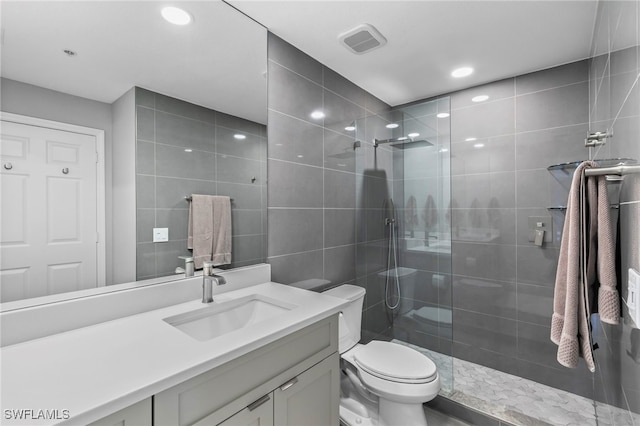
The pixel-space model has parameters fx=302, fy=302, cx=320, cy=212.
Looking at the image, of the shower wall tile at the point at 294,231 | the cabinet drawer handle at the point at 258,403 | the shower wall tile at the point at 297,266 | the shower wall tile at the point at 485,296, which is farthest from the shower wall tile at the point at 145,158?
the shower wall tile at the point at 485,296

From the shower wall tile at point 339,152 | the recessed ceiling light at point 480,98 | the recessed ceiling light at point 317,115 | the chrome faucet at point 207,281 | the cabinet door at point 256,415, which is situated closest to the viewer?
the cabinet door at point 256,415

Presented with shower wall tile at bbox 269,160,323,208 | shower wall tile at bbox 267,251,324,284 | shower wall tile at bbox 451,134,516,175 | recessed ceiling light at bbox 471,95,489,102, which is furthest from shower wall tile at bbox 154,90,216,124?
recessed ceiling light at bbox 471,95,489,102

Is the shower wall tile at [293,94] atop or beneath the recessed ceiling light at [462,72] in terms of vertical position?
beneath

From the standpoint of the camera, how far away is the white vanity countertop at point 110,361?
2.18 feet

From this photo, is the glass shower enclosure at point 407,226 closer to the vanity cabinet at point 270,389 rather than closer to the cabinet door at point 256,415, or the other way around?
the vanity cabinet at point 270,389

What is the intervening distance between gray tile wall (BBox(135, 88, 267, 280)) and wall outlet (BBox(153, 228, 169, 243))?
0.01 meters

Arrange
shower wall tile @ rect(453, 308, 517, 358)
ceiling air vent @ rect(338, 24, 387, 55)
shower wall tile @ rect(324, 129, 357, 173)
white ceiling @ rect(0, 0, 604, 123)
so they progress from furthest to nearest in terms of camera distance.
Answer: shower wall tile @ rect(453, 308, 517, 358), shower wall tile @ rect(324, 129, 357, 173), ceiling air vent @ rect(338, 24, 387, 55), white ceiling @ rect(0, 0, 604, 123)

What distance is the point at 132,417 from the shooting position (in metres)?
0.72

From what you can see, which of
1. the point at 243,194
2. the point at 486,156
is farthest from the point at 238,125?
the point at 486,156

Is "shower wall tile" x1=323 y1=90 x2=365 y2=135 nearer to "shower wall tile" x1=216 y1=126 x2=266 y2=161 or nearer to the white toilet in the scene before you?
"shower wall tile" x1=216 y1=126 x2=266 y2=161

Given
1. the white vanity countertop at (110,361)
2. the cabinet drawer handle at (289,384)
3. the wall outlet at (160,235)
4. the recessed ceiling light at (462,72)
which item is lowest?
the cabinet drawer handle at (289,384)

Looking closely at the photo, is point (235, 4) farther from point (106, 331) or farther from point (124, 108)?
point (106, 331)

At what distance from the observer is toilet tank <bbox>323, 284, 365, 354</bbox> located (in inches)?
76.0

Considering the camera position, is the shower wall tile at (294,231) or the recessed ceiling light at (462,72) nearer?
the shower wall tile at (294,231)
